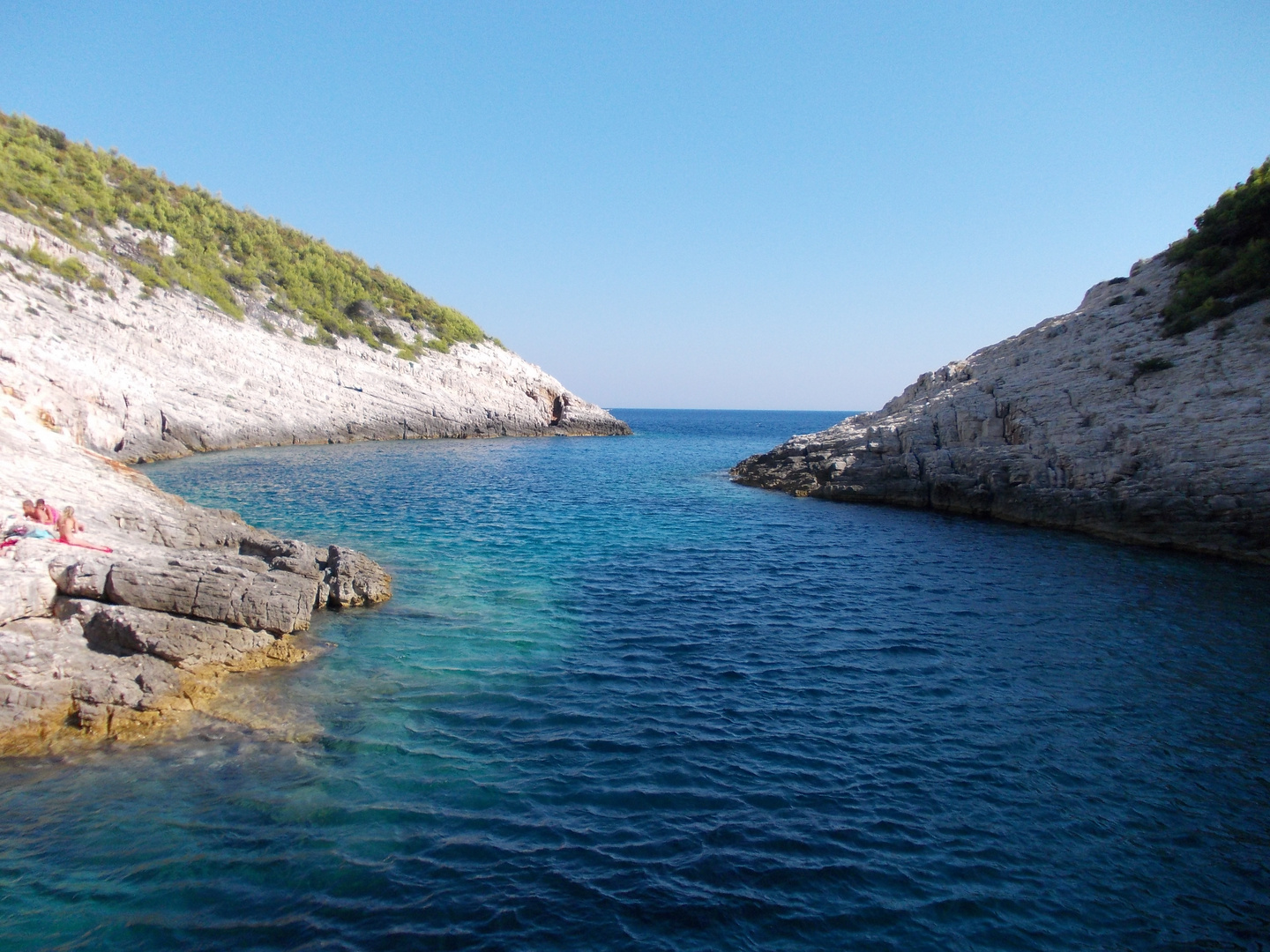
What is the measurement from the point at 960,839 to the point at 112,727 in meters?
13.0

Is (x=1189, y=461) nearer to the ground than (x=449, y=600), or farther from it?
farther from it

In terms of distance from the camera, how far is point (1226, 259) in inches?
1261

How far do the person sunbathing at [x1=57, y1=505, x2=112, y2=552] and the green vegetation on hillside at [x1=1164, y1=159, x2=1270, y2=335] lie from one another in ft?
132

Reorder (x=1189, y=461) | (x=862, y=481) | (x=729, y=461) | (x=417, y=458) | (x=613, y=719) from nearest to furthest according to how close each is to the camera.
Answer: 1. (x=613, y=719)
2. (x=1189, y=461)
3. (x=862, y=481)
4. (x=417, y=458)
5. (x=729, y=461)

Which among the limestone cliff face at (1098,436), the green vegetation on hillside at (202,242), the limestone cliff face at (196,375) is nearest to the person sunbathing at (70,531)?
the limestone cliff face at (196,375)

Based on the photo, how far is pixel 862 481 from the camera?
38.1m

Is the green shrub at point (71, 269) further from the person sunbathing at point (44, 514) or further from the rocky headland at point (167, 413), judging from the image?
the person sunbathing at point (44, 514)

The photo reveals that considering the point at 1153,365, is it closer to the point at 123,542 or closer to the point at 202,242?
the point at 123,542

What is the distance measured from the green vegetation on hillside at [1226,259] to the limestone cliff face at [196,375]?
4767 cm

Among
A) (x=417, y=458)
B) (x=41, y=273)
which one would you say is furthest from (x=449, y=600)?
(x=41, y=273)

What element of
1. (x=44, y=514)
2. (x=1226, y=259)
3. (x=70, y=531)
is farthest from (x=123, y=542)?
(x=1226, y=259)

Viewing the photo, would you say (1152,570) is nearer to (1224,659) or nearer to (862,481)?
(1224,659)

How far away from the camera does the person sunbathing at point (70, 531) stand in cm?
1456

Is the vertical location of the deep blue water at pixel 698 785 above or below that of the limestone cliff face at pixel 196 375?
below
